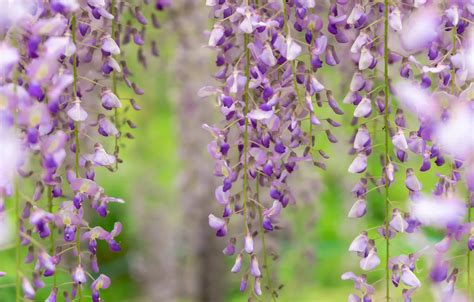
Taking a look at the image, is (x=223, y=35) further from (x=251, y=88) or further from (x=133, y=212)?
→ (x=133, y=212)

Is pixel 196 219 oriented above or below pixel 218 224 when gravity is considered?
below

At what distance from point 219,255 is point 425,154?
7.98 feet

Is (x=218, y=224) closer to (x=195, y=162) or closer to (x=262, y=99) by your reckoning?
(x=262, y=99)

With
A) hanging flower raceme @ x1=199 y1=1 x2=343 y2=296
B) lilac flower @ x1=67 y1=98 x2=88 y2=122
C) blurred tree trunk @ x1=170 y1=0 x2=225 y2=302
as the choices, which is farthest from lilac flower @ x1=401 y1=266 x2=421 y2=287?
blurred tree trunk @ x1=170 y1=0 x2=225 y2=302

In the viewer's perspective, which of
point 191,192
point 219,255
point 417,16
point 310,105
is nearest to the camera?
point 417,16

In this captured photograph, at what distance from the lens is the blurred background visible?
3.18m

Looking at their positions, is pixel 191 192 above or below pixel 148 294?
above

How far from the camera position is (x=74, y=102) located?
1.52m

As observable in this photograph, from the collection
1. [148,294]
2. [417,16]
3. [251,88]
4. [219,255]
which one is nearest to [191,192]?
[219,255]

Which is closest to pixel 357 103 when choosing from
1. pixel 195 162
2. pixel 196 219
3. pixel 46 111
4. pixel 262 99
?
pixel 262 99

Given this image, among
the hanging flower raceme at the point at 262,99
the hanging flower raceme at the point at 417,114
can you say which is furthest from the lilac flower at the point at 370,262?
the hanging flower raceme at the point at 262,99

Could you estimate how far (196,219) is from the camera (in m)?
3.74

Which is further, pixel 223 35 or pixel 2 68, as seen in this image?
pixel 223 35

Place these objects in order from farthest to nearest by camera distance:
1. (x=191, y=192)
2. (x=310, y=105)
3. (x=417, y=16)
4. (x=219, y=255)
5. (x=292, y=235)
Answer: (x=219, y=255), (x=191, y=192), (x=292, y=235), (x=310, y=105), (x=417, y=16)
